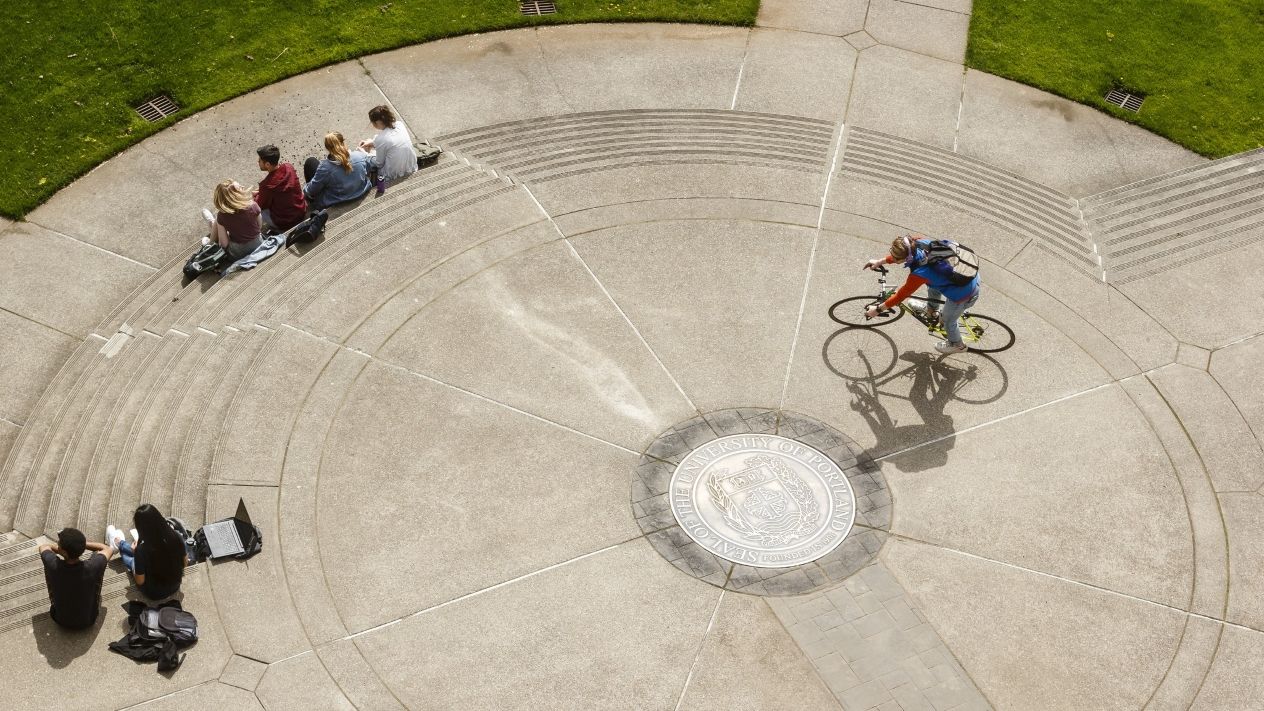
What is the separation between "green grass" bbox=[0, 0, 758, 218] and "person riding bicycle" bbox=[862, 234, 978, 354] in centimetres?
764

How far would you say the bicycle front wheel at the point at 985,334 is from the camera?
1345cm

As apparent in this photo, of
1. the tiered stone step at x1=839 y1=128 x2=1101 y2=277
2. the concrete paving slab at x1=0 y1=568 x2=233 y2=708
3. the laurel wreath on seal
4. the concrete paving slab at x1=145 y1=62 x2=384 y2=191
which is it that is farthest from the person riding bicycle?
the concrete paving slab at x1=145 y1=62 x2=384 y2=191

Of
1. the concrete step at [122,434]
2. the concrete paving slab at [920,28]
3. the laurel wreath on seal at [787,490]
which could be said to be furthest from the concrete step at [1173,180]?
the concrete step at [122,434]

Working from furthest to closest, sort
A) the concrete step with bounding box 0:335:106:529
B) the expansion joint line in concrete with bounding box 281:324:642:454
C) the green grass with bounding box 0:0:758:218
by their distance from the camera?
the green grass with bounding box 0:0:758:218, the expansion joint line in concrete with bounding box 281:324:642:454, the concrete step with bounding box 0:335:106:529

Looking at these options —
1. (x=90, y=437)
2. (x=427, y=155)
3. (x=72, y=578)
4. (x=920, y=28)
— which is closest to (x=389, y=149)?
(x=427, y=155)

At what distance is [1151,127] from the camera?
17.3 m

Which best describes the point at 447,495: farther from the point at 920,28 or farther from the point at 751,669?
the point at 920,28

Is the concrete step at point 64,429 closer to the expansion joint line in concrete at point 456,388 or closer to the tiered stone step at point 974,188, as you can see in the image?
the expansion joint line in concrete at point 456,388

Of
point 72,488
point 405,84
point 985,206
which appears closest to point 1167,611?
point 985,206

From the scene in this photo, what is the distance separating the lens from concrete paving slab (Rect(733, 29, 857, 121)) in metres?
17.3

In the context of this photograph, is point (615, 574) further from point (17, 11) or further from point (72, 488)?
point (17, 11)

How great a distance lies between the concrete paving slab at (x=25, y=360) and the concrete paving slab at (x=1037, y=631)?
375 inches

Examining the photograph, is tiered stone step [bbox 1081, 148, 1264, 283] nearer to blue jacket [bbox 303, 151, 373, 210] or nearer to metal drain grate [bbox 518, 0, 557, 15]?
metal drain grate [bbox 518, 0, 557, 15]

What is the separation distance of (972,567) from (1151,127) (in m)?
9.13
